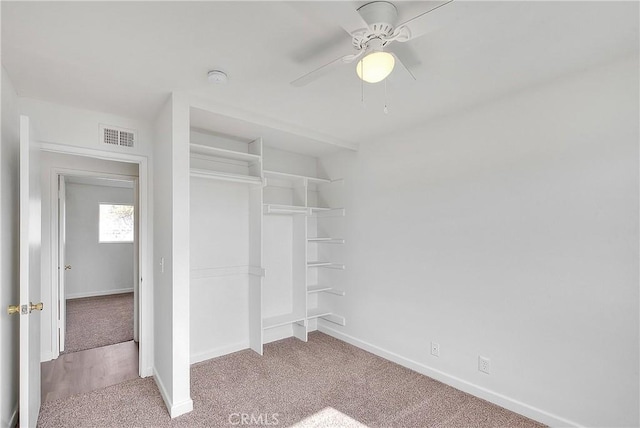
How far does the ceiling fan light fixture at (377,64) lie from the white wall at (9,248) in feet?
6.92

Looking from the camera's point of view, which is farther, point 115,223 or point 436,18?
point 115,223

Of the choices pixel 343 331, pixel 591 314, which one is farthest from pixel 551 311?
pixel 343 331

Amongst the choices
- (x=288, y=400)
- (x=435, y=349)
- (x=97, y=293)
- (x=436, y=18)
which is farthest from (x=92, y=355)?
(x=436, y=18)

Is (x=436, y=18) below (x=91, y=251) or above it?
above

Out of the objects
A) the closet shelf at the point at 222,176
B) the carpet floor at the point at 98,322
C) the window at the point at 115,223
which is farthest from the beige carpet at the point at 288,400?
the window at the point at 115,223

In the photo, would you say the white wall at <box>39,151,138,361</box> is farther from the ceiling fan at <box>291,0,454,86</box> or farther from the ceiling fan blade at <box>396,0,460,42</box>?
the ceiling fan blade at <box>396,0,460,42</box>

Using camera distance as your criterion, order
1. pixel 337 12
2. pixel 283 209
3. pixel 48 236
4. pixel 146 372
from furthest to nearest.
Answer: pixel 283 209, pixel 48 236, pixel 146 372, pixel 337 12

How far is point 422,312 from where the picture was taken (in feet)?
9.87

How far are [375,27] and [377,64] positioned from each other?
0.51ft

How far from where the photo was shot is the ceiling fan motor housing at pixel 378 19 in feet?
4.60

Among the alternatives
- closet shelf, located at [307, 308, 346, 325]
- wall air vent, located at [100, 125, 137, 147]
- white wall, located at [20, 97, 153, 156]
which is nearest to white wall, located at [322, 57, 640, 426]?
closet shelf, located at [307, 308, 346, 325]

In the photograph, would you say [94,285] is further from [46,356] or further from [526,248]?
[526,248]

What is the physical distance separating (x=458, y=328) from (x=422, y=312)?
0.36 m

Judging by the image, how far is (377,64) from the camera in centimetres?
148
